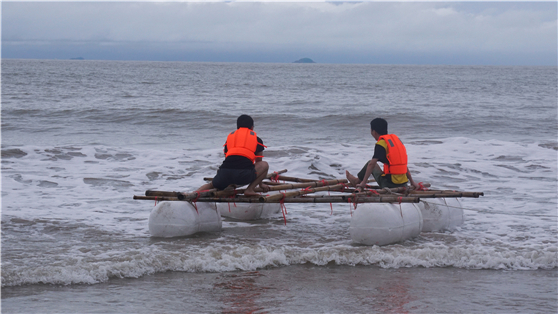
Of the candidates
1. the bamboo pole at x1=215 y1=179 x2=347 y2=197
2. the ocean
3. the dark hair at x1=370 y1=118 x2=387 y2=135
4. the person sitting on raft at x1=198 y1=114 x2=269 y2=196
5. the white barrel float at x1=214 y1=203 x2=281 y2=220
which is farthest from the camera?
the white barrel float at x1=214 y1=203 x2=281 y2=220

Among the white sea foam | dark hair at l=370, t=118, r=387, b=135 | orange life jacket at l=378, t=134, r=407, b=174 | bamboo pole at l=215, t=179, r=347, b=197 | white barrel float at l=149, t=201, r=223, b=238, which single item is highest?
dark hair at l=370, t=118, r=387, b=135

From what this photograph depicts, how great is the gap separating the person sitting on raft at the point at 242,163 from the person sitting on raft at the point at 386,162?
1325 mm

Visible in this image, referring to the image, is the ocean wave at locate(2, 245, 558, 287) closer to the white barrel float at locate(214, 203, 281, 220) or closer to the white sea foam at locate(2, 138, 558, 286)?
the white sea foam at locate(2, 138, 558, 286)

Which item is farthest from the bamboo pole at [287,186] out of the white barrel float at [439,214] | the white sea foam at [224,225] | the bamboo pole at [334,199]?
the white barrel float at [439,214]

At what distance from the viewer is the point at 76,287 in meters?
5.02

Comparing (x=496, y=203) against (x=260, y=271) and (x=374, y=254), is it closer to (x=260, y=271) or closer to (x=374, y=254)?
(x=374, y=254)

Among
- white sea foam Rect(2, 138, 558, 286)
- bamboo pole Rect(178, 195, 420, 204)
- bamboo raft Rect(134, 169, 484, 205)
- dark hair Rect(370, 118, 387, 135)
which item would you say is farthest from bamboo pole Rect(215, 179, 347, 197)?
dark hair Rect(370, 118, 387, 135)

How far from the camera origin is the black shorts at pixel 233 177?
22.5 feet

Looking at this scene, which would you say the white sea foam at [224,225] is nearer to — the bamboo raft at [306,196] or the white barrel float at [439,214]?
the white barrel float at [439,214]

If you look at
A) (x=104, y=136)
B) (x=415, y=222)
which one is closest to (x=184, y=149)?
(x=104, y=136)

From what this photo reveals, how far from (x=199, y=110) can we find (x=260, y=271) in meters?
20.5

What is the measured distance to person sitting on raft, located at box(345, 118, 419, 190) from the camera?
7.12 meters

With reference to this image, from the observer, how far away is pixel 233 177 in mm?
6871

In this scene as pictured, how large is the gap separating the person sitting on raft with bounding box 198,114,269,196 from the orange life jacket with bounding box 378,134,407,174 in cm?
176
